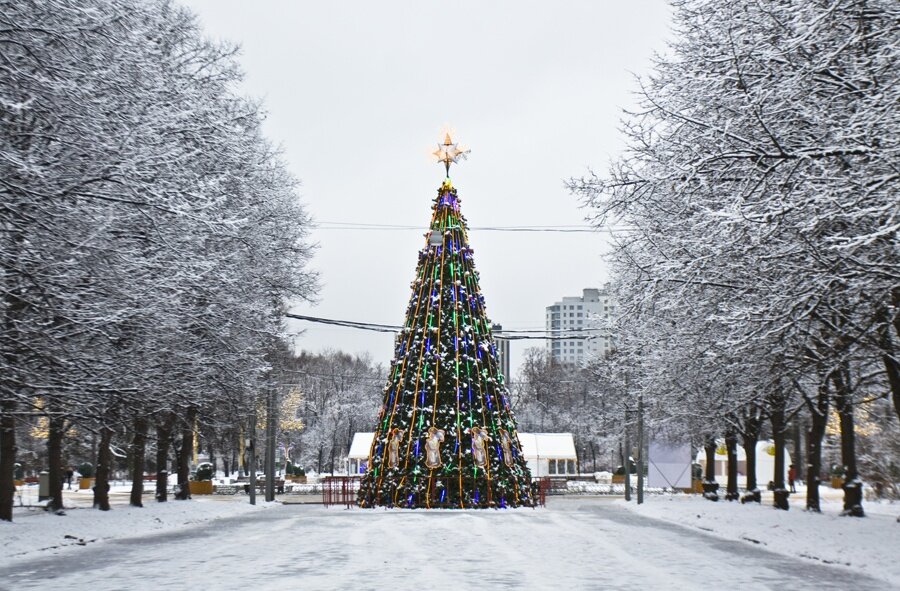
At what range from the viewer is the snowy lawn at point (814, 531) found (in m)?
15.9

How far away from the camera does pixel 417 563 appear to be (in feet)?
47.2

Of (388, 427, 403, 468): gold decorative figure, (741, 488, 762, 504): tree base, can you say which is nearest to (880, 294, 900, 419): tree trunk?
(388, 427, 403, 468): gold decorative figure

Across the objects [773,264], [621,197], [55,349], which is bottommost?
[55,349]

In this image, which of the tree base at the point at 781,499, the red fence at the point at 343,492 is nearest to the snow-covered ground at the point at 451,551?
the tree base at the point at 781,499

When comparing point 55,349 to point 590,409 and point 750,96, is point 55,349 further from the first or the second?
point 590,409

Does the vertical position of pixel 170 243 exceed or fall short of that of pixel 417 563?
it exceeds it

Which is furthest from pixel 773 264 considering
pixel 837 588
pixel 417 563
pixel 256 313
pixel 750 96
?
pixel 256 313

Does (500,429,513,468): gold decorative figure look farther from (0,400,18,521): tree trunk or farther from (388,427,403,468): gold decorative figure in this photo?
(0,400,18,521): tree trunk

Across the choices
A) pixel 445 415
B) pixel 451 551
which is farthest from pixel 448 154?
pixel 451 551

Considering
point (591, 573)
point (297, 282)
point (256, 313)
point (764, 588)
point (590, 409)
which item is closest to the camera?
point (764, 588)

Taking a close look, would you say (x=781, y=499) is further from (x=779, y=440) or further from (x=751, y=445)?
(x=751, y=445)

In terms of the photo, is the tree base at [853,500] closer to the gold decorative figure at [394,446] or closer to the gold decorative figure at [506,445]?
the gold decorative figure at [506,445]

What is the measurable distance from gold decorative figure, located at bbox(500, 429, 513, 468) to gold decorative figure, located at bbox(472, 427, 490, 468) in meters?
0.56

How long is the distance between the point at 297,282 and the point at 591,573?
21.8 meters
